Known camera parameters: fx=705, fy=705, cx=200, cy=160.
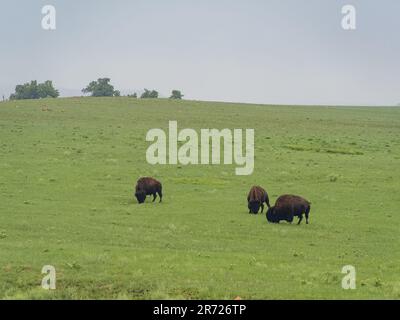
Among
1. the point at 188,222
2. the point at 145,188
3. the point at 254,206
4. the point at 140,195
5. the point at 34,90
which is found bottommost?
the point at 188,222

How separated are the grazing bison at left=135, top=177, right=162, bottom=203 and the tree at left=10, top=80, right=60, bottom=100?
94.4 metres

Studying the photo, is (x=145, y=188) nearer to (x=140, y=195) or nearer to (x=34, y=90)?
(x=140, y=195)

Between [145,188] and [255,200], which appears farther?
[145,188]

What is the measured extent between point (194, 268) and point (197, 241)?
4130 mm

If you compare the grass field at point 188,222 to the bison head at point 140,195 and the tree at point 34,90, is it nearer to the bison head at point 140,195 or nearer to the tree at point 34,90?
the bison head at point 140,195

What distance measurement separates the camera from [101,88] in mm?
125938

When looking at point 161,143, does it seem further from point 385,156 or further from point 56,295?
point 56,295

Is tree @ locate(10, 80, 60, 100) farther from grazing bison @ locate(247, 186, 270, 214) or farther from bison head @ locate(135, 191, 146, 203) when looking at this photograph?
grazing bison @ locate(247, 186, 270, 214)

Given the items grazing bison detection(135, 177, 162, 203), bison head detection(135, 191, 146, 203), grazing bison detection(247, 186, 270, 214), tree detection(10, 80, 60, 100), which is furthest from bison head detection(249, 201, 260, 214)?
tree detection(10, 80, 60, 100)

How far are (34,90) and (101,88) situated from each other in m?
11.8

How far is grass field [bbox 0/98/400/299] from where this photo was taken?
52.6ft

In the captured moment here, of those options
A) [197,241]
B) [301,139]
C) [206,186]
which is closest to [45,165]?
[206,186]

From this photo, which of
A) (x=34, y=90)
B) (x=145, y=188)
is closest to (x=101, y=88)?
(x=34, y=90)

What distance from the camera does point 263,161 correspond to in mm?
43531
